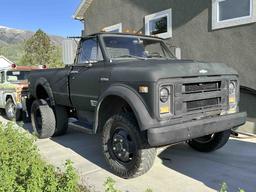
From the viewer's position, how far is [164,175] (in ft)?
15.2

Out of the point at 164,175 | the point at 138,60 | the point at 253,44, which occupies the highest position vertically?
the point at 253,44

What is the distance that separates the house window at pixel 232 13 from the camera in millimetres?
7090

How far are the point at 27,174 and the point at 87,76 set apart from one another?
2.09m

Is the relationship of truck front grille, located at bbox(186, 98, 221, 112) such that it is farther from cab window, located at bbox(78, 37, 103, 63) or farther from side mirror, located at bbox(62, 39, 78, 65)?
side mirror, located at bbox(62, 39, 78, 65)

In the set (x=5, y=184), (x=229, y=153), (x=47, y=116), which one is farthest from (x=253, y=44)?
(x=5, y=184)

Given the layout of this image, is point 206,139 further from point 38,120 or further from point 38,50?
point 38,50

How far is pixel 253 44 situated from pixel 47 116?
4876 millimetres

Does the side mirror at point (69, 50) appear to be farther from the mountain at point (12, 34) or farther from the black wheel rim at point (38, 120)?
the mountain at point (12, 34)

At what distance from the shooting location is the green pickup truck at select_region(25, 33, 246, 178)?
4016mm

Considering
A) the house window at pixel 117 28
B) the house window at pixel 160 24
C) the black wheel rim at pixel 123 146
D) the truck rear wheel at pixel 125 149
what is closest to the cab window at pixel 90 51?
the truck rear wheel at pixel 125 149

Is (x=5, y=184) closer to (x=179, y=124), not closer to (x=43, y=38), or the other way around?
(x=179, y=124)

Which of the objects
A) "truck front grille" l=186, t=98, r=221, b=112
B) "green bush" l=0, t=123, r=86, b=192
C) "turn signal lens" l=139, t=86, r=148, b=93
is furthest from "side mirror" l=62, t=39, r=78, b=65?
"truck front grille" l=186, t=98, r=221, b=112

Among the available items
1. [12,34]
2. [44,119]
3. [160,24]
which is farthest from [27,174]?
[12,34]

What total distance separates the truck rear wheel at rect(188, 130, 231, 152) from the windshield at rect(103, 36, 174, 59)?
1705 mm
